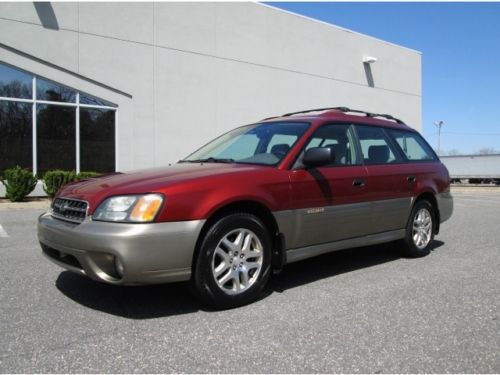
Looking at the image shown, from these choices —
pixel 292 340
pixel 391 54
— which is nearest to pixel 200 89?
pixel 391 54

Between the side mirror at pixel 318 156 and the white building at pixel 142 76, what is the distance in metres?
12.3

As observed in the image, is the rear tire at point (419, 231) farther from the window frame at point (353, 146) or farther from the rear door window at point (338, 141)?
the rear door window at point (338, 141)

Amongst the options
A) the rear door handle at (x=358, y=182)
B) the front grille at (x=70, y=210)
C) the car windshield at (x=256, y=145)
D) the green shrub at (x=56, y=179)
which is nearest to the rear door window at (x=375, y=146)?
the rear door handle at (x=358, y=182)

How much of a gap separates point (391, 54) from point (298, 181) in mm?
23356

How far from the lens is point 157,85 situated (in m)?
16.9

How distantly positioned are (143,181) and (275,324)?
1.50 meters

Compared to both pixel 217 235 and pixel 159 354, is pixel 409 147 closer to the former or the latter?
pixel 217 235

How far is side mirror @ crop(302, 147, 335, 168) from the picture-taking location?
171 inches

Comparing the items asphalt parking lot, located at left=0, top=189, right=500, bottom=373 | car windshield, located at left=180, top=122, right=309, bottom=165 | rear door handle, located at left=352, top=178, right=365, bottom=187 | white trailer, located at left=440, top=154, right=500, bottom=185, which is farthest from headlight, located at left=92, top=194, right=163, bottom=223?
white trailer, located at left=440, top=154, right=500, bottom=185

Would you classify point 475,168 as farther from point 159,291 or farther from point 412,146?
point 159,291

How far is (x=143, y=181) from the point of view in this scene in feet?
12.6

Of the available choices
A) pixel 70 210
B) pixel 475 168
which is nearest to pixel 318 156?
pixel 70 210

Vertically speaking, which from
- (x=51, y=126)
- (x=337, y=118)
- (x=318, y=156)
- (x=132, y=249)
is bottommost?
(x=132, y=249)

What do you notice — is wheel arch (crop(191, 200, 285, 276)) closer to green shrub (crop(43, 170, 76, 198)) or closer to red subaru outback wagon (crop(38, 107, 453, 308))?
red subaru outback wagon (crop(38, 107, 453, 308))
